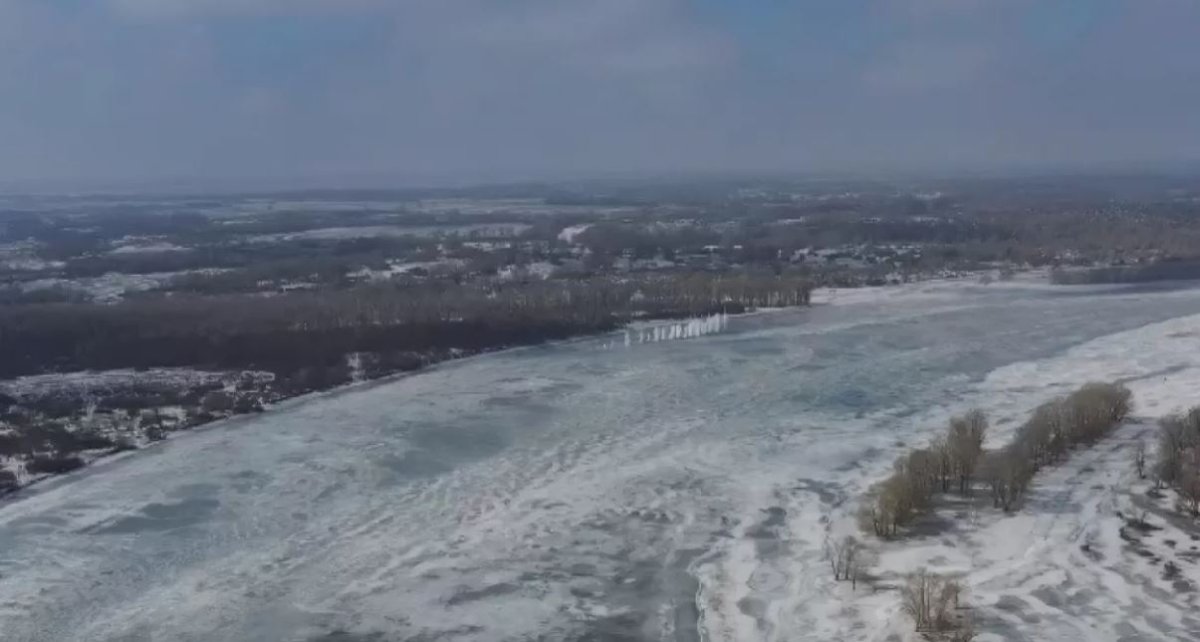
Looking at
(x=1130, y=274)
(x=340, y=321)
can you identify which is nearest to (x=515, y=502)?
(x=340, y=321)

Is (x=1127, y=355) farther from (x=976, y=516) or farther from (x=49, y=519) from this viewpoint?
(x=49, y=519)

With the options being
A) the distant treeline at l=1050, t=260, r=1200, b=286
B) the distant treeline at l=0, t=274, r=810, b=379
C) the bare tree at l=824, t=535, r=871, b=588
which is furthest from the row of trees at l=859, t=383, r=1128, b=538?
the distant treeline at l=1050, t=260, r=1200, b=286

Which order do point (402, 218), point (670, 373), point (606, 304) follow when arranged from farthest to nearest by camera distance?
point (402, 218), point (606, 304), point (670, 373)

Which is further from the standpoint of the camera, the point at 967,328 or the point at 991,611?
the point at 967,328

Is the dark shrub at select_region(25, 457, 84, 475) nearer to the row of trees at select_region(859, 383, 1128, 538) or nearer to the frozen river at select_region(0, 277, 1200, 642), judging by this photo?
the frozen river at select_region(0, 277, 1200, 642)

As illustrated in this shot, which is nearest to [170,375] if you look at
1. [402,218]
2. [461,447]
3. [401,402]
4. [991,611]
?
[401,402]

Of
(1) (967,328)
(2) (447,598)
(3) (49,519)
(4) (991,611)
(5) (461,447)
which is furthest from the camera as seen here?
(1) (967,328)

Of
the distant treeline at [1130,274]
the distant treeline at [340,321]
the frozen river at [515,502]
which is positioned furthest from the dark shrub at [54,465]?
the distant treeline at [1130,274]
